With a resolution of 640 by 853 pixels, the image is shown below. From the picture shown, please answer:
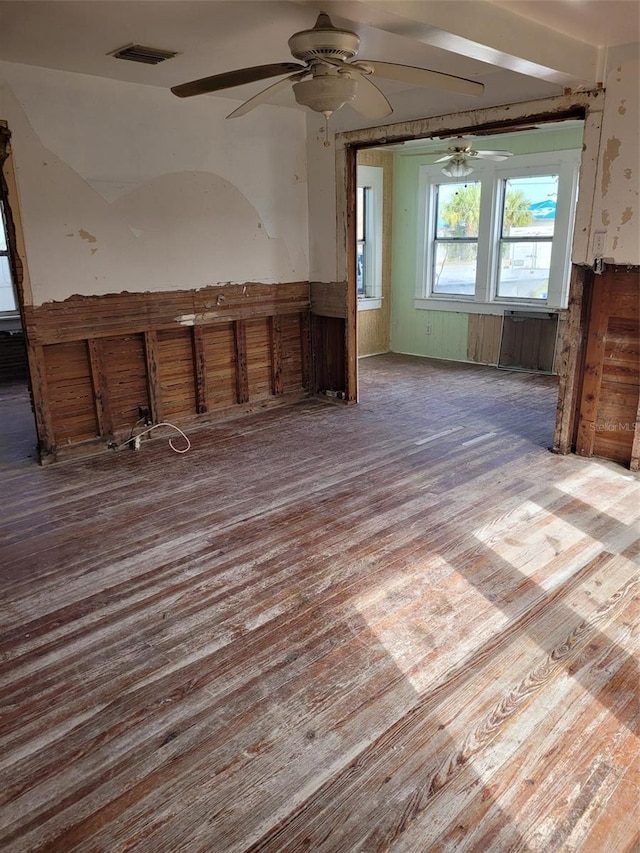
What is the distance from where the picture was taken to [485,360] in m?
7.82

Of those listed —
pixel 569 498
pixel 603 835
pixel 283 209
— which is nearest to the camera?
pixel 603 835

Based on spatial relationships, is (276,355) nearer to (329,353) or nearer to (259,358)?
(259,358)

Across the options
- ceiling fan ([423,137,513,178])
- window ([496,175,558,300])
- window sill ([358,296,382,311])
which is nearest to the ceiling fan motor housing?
ceiling fan ([423,137,513,178])

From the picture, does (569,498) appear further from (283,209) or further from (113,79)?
(113,79)

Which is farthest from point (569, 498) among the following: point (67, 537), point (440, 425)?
point (67, 537)

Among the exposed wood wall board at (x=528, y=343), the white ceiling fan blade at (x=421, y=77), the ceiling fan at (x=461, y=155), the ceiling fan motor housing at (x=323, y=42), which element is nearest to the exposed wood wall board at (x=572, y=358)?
the white ceiling fan blade at (x=421, y=77)

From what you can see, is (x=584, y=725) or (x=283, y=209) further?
(x=283, y=209)

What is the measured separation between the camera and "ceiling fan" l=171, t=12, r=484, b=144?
2.64m

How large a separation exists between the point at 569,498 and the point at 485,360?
423 cm

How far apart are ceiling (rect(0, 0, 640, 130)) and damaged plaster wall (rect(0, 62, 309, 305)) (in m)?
0.28

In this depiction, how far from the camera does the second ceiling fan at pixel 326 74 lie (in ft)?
8.67

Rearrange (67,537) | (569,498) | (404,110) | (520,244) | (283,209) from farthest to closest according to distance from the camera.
A: (520,244)
(283,209)
(404,110)
(569,498)
(67,537)

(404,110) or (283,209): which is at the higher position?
(404,110)

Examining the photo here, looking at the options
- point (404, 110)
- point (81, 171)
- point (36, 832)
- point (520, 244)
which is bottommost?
point (36, 832)
